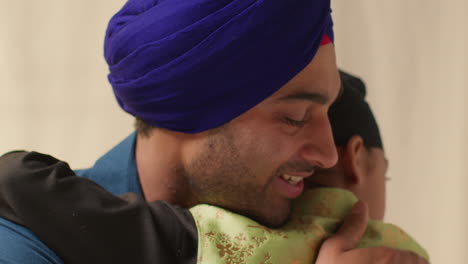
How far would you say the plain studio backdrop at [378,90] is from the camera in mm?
1625

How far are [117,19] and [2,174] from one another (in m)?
0.31

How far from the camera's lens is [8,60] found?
1596 millimetres

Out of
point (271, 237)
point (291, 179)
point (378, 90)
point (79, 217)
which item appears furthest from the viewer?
point (378, 90)

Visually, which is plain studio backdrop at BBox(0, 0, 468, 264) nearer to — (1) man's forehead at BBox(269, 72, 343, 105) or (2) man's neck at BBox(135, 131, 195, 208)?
(2) man's neck at BBox(135, 131, 195, 208)

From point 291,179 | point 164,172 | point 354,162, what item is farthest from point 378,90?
point 164,172

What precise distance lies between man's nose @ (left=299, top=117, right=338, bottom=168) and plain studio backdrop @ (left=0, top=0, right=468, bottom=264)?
0.79 meters

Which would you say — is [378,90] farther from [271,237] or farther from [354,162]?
[271,237]

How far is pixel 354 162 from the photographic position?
1219 mm

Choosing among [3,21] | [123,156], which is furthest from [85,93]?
[123,156]

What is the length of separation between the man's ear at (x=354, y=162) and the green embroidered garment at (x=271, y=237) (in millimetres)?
121

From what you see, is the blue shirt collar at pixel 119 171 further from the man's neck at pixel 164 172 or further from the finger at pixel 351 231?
the finger at pixel 351 231

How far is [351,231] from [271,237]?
154 millimetres

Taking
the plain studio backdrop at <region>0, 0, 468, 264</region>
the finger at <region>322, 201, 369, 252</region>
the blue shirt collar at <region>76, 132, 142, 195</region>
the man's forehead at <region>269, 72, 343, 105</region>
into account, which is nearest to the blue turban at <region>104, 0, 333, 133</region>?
the man's forehead at <region>269, 72, 343, 105</region>

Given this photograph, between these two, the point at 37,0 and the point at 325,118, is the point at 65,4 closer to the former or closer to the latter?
the point at 37,0
